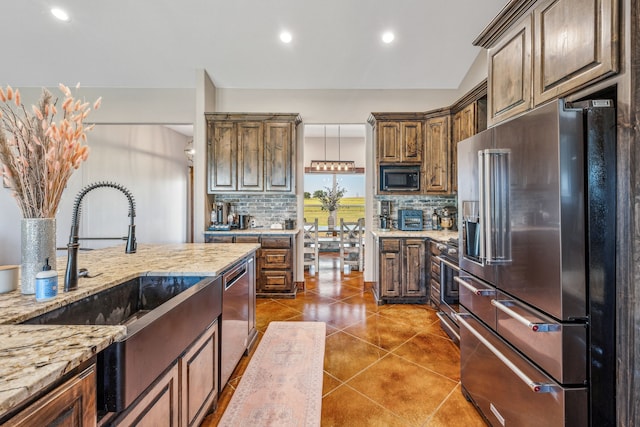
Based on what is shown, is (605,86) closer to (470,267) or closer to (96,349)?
(470,267)

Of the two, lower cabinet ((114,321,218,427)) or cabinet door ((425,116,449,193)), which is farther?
cabinet door ((425,116,449,193))

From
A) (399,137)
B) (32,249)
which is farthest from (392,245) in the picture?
(32,249)

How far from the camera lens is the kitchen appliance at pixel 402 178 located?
13.8 feet

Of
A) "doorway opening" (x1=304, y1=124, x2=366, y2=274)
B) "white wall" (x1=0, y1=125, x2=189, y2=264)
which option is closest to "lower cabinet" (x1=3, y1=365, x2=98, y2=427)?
"white wall" (x1=0, y1=125, x2=189, y2=264)

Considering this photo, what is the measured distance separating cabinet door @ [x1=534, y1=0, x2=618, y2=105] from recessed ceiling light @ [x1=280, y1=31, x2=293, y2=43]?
282 cm

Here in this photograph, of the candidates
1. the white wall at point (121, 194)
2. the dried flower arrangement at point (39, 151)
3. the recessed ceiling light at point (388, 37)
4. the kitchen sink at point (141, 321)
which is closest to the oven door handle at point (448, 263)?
the kitchen sink at point (141, 321)

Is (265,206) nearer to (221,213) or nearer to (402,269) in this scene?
(221,213)

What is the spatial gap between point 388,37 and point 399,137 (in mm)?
1290

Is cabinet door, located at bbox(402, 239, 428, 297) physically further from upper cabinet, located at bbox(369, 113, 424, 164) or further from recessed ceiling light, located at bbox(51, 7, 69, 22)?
recessed ceiling light, located at bbox(51, 7, 69, 22)

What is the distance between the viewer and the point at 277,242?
410cm

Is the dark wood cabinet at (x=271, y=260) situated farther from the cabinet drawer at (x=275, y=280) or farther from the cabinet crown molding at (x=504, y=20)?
the cabinet crown molding at (x=504, y=20)

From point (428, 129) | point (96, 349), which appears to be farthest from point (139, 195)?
point (96, 349)

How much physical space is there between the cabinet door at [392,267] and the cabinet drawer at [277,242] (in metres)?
1.32

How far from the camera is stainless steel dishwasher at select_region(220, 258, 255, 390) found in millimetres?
1920
